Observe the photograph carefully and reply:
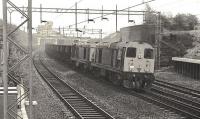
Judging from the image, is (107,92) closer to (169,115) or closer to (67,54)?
(169,115)

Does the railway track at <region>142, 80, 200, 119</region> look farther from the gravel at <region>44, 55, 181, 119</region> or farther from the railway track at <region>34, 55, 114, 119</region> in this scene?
the railway track at <region>34, 55, 114, 119</region>

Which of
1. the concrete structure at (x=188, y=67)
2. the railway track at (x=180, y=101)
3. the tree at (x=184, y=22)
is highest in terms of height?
the tree at (x=184, y=22)

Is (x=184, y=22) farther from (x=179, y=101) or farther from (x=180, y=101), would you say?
(x=179, y=101)

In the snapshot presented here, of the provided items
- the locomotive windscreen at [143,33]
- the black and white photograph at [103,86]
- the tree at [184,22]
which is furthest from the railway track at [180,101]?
the tree at [184,22]

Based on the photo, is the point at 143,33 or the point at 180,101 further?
the point at 143,33

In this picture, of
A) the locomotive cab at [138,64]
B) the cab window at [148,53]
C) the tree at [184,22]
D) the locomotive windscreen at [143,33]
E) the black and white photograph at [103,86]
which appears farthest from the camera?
the tree at [184,22]

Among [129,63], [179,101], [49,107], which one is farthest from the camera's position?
[129,63]

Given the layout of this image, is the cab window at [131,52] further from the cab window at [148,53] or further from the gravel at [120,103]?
the gravel at [120,103]

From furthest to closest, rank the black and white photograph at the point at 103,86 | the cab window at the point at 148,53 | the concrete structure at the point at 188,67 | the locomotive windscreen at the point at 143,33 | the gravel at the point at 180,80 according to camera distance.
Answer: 1. the locomotive windscreen at the point at 143,33
2. the concrete structure at the point at 188,67
3. the gravel at the point at 180,80
4. the cab window at the point at 148,53
5. the black and white photograph at the point at 103,86

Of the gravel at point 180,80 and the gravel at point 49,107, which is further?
the gravel at point 180,80

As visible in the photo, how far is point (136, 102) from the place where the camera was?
1923cm

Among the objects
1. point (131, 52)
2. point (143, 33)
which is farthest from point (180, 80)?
point (143, 33)

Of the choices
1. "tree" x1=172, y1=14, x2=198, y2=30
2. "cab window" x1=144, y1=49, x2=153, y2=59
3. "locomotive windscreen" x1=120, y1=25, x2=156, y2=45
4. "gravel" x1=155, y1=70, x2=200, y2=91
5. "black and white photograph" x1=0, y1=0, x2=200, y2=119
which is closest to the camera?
"black and white photograph" x1=0, y1=0, x2=200, y2=119

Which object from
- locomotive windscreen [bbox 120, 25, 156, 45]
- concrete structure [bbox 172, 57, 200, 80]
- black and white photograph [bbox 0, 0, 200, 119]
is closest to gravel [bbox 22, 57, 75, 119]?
black and white photograph [bbox 0, 0, 200, 119]
